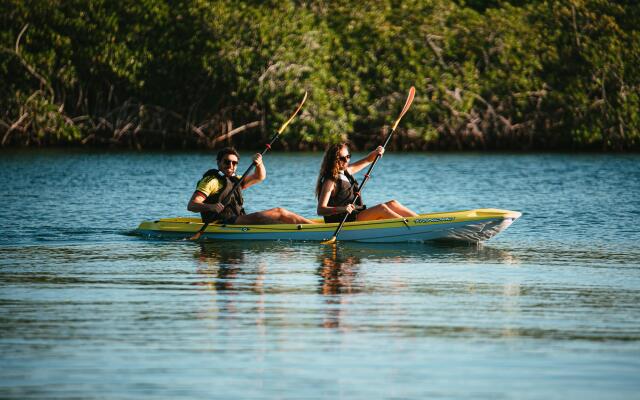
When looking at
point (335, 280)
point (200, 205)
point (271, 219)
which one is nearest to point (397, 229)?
point (271, 219)

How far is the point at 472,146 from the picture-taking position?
42312 mm

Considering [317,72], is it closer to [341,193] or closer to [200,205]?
[200,205]

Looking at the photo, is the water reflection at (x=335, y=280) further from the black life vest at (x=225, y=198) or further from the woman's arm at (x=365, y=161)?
the black life vest at (x=225, y=198)

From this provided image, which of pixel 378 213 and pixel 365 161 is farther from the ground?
pixel 365 161

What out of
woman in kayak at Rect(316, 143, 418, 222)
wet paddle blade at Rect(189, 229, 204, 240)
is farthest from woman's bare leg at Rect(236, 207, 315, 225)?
wet paddle blade at Rect(189, 229, 204, 240)

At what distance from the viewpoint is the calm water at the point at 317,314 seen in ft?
24.2

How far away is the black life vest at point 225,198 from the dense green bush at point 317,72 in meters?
24.6

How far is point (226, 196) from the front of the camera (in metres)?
14.9

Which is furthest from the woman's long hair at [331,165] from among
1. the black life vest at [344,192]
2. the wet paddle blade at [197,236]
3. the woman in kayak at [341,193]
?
the wet paddle blade at [197,236]

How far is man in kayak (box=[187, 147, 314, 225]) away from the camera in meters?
14.7

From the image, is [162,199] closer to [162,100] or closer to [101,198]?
[101,198]

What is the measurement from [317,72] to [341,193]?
85.8 ft

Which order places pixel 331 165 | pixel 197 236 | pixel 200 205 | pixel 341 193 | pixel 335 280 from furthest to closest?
pixel 197 236 < pixel 200 205 < pixel 341 193 < pixel 331 165 < pixel 335 280

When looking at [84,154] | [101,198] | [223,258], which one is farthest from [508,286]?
[84,154]
